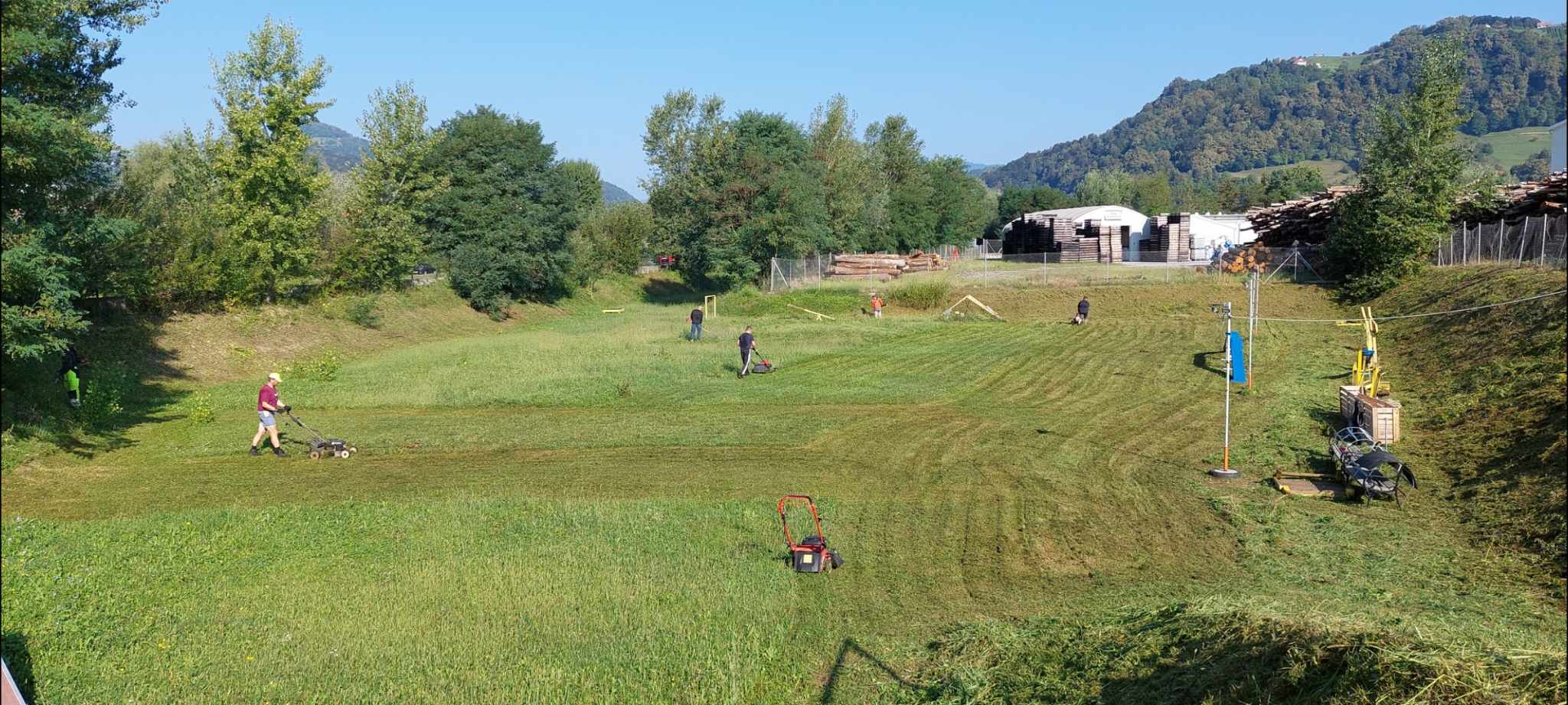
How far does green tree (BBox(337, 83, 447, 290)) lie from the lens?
45531 mm

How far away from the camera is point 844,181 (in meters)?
77.5

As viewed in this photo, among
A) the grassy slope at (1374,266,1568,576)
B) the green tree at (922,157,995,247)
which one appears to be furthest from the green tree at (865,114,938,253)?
the grassy slope at (1374,266,1568,576)

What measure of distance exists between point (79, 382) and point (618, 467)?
13133mm

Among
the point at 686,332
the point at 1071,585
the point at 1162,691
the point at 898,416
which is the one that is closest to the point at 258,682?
the point at 1162,691

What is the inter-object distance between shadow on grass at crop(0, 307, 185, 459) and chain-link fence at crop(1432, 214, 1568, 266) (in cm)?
3420

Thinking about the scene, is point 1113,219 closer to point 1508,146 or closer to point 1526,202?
point 1526,202

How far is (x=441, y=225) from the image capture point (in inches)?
2125

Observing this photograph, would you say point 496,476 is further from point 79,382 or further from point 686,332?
point 686,332

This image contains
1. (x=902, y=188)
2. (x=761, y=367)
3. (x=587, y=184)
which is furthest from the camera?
(x=587, y=184)

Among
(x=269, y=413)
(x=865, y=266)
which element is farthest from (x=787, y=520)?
(x=865, y=266)

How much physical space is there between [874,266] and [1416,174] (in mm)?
29333

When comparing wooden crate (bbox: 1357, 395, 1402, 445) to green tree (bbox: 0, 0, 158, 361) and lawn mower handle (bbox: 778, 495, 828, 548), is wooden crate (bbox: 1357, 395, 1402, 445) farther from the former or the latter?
green tree (bbox: 0, 0, 158, 361)

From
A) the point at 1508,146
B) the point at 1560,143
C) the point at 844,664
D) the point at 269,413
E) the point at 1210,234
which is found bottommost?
the point at 844,664

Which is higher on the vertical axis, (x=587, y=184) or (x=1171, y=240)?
(x=587, y=184)
